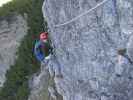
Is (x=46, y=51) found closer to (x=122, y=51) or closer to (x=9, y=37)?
(x=122, y=51)

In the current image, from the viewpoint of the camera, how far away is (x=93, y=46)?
49.5ft

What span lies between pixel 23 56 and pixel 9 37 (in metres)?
2.14

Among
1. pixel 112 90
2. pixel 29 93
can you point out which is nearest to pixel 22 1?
pixel 29 93

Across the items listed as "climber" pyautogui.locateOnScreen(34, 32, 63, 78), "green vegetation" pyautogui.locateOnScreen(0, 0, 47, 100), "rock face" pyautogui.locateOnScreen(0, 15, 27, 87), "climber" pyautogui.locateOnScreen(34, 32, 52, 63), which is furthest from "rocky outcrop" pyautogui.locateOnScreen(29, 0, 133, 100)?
"rock face" pyautogui.locateOnScreen(0, 15, 27, 87)

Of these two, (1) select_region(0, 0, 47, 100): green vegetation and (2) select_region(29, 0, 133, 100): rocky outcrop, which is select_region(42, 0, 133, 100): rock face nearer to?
(2) select_region(29, 0, 133, 100): rocky outcrop

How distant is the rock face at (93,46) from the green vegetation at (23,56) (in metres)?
8.81

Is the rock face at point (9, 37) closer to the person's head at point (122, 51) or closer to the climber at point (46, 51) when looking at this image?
the climber at point (46, 51)

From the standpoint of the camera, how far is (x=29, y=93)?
992 inches

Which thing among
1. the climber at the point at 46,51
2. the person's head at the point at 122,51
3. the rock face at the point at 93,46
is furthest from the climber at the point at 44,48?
the person's head at the point at 122,51

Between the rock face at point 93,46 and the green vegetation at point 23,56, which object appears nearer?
the rock face at point 93,46

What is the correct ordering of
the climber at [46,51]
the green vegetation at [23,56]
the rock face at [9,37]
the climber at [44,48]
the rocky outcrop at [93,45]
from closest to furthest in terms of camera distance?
the rocky outcrop at [93,45], the climber at [46,51], the climber at [44,48], the green vegetation at [23,56], the rock face at [9,37]

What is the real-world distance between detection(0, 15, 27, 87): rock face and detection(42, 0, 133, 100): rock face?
10.7 meters

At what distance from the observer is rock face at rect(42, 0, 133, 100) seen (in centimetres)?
1402

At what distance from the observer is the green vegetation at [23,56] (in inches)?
1028
